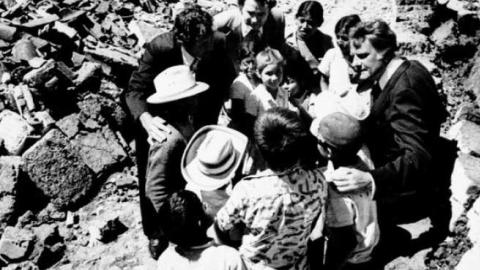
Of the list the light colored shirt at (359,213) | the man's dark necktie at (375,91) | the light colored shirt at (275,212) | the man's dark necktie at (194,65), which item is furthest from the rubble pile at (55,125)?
the man's dark necktie at (375,91)

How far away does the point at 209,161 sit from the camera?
11.7 ft

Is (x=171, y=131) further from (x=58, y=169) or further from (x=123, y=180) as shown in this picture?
(x=58, y=169)

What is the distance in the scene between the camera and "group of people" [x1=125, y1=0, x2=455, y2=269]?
275cm

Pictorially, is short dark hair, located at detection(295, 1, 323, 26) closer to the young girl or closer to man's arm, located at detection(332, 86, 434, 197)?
the young girl

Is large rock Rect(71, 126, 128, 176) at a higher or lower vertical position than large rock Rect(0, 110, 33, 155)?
lower

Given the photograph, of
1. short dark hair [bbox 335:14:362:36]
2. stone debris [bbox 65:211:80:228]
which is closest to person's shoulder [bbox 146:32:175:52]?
short dark hair [bbox 335:14:362:36]

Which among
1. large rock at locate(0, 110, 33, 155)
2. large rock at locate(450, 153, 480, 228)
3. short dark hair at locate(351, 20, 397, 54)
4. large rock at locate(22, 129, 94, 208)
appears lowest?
large rock at locate(22, 129, 94, 208)

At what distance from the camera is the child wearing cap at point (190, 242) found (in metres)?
2.69

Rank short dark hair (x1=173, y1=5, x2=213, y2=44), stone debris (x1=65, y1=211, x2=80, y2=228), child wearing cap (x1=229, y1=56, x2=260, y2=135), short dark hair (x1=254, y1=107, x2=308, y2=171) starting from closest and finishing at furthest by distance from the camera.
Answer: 1. short dark hair (x1=254, y1=107, x2=308, y2=171)
2. short dark hair (x1=173, y1=5, x2=213, y2=44)
3. child wearing cap (x1=229, y1=56, x2=260, y2=135)
4. stone debris (x1=65, y1=211, x2=80, y2=228)

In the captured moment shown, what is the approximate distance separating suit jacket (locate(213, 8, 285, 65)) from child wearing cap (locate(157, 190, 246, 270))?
286cm

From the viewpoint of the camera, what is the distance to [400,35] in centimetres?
692

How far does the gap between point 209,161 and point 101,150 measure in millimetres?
2643

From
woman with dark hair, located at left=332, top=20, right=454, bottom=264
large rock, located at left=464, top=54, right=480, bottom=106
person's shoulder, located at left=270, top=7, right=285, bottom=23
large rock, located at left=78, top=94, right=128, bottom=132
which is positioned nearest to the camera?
woman with dark hair, located at left=332, top=20, right=454, bottom=264

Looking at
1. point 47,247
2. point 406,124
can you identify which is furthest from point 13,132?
point 406,124
